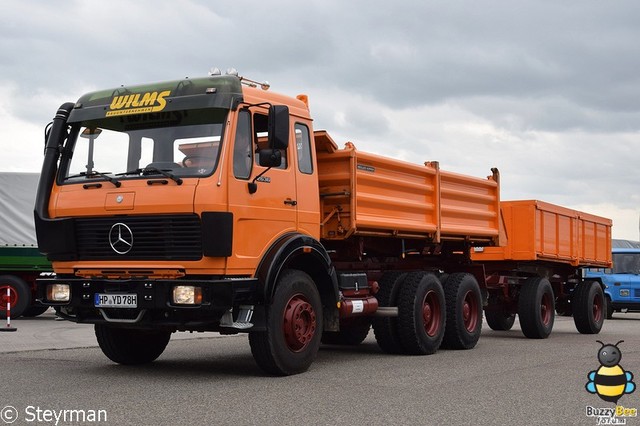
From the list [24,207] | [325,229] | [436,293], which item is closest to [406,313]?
[436,293]

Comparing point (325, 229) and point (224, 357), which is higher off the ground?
point (325, 229)

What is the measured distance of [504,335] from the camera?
54.2ft

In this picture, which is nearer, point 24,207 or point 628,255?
point 24,207

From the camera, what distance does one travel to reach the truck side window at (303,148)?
32.4ft

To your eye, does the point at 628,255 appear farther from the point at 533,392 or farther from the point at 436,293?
the point at 533,392

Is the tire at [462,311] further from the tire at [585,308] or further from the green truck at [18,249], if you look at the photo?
the green truck at [18,249]

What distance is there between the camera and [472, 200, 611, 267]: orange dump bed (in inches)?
604

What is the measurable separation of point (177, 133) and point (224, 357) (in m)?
3.80

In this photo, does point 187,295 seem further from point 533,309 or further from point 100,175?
point 533,309

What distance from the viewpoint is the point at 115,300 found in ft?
28.8

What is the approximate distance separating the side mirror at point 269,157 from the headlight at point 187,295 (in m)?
1.42

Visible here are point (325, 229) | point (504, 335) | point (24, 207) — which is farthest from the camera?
point (24, 207)

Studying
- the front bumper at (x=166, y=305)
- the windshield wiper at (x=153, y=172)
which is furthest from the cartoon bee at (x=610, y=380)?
the windshield wiper at (x=153, y=172)

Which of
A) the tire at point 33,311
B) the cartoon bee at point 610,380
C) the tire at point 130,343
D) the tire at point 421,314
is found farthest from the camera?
the tire at point 33,311
